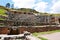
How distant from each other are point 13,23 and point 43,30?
374 centimetres

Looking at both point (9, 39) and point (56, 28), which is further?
point (56, 28)

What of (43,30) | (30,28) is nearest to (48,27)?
(43,30)

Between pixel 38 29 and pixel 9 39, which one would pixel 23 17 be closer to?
pixel 38 29

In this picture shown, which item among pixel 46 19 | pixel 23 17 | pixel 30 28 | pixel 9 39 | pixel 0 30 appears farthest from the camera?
pixel 46 19

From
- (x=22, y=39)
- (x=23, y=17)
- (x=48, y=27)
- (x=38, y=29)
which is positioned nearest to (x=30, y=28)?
(x=38, y=29)

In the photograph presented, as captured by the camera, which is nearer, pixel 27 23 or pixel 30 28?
pixel 30 28

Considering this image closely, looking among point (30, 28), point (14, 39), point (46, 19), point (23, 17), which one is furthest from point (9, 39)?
point (46, 19)

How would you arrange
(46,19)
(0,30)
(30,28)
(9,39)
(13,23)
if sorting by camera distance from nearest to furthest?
(9,39) → (0,30) → (30,28) → (13,23) → (46,19)

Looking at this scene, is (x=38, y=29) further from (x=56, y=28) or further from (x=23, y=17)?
(x=23, y=17)

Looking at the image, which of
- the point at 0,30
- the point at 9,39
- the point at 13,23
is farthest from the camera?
the point at 13,23

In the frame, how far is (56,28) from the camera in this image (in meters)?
23.0

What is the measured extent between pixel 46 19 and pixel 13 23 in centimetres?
786

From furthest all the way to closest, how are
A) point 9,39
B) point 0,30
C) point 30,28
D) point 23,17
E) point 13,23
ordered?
point 23,17
point 13,23
point 30,28
point 0,30
point 9,39

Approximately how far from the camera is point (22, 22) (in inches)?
909
